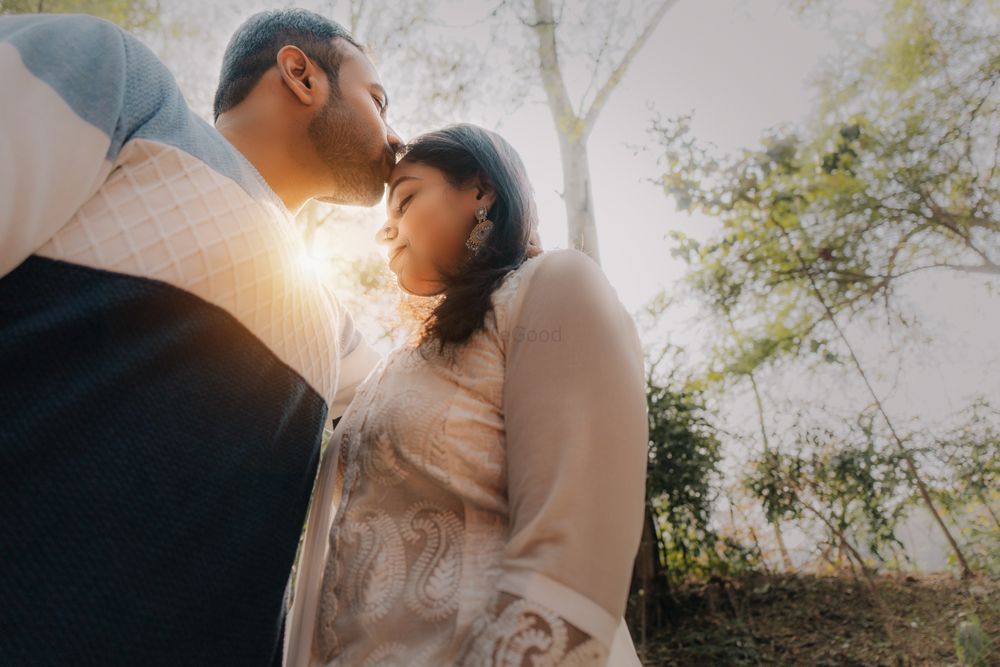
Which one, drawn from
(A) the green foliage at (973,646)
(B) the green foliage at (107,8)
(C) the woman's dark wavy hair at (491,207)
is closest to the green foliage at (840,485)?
(A) the green foliage at (973,646)

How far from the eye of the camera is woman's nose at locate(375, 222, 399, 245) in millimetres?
1713

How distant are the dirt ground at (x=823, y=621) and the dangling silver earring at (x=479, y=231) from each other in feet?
15.2

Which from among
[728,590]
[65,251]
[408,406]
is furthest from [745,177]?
[65,251]

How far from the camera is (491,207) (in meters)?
1.58

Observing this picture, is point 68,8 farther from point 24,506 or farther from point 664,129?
point 24,506

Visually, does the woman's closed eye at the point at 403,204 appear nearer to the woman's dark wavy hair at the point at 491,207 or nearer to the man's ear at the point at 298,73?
the woman's dark wavy hair at the point at 491,207

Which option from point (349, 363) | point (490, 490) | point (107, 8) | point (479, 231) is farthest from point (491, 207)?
point (107, 8)

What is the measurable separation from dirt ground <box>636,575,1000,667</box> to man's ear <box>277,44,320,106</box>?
17.0 ft

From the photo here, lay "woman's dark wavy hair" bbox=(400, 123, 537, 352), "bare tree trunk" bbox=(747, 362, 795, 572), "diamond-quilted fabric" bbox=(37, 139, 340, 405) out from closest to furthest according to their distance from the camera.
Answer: "diamond-quilted fabric" bbox=(37, 139, 340, 405) → "woman's dark wavy hair" bbox=(400, 123, 537, 352) → "bare tree trunk" bbox=(747, 362, 795, 572)

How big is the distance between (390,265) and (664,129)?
5466 millimetres

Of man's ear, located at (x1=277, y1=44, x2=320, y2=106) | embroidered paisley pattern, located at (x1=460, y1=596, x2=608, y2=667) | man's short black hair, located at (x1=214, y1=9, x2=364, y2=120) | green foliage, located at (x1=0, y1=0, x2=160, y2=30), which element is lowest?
embroidered paisley pattern, located at (x1=460, y1=596, x2=608, y2=667)

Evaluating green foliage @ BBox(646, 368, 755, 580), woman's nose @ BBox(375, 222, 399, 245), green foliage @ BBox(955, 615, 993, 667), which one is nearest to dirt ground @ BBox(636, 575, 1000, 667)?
green foliage @ BBox(955, 615, 993, 667)

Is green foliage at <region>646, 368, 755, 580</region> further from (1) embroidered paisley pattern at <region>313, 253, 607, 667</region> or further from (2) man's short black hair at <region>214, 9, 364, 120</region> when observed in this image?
(1) embroidered paisley pattern at <region>313, 253, 607, 667</region>

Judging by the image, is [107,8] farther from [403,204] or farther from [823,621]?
[823,621]
